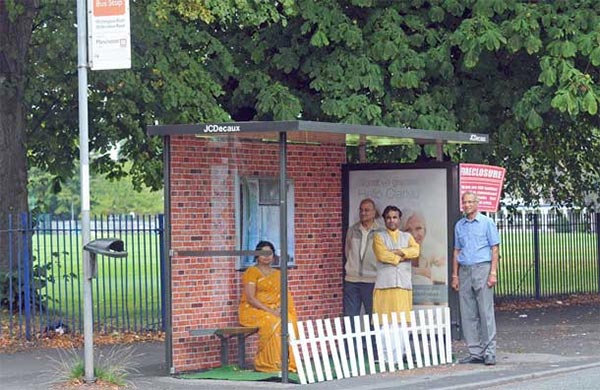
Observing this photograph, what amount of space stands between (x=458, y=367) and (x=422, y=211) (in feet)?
6.52

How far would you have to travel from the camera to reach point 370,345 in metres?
12.7

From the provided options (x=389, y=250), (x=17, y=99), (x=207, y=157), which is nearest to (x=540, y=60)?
(x=389, y=250)

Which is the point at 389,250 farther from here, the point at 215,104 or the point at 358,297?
the point at 215,104

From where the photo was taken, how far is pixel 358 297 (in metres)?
14.0

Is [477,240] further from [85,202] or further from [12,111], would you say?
[12,111]

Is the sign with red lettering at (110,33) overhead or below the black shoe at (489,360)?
overhead

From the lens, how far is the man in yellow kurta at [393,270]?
13344 millimetres

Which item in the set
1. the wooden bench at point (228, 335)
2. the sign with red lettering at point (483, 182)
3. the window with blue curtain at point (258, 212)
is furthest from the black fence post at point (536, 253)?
the wooden bench at point (228, 335)

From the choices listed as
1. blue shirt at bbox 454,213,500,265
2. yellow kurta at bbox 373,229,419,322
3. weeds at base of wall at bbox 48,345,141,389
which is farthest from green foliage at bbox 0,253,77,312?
blue shirt at bbox 454,213,500,265

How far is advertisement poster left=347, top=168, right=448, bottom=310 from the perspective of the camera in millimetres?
14031

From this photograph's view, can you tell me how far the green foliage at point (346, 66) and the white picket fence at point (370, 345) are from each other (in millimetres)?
4031

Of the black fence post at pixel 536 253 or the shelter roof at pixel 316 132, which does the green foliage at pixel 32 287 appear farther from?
the black fence post at pixel 536 253

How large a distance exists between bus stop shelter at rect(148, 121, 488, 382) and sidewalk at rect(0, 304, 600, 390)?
2.10ft

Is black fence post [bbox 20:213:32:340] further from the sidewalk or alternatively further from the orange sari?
the orange sari
